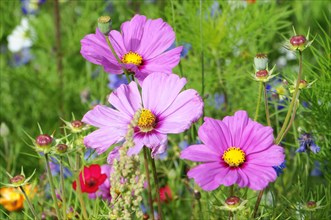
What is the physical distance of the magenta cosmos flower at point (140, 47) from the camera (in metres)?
0.85

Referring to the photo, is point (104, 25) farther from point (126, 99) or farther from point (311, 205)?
point (311, 205)

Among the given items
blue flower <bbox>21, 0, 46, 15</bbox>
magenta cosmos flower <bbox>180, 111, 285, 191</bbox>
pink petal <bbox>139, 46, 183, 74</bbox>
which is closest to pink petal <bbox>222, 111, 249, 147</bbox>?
magenta cosmos flower <bbox>180, 111, 285, 191</bbox>

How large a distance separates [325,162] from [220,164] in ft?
1.81

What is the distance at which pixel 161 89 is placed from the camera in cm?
82

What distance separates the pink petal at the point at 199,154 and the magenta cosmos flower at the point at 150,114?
0.03 meters

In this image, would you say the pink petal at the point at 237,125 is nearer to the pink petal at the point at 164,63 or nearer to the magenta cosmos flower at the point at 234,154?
the magenta cosmos flower at the point at 234,154

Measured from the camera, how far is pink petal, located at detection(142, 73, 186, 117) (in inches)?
32.1

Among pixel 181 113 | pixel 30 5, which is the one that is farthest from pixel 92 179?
pixel 30 5

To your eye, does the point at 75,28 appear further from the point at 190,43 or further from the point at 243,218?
the point at 243,218

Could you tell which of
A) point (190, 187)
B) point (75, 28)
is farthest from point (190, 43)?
point (75, 28)

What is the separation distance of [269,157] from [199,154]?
0.24ft

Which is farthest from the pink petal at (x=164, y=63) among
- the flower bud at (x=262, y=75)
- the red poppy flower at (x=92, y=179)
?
the red poppy flower at (x=92, y=179)

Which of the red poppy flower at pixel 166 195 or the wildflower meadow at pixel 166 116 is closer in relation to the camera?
the wildflower meadow at pixel 166 116

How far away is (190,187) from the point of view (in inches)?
48.6
